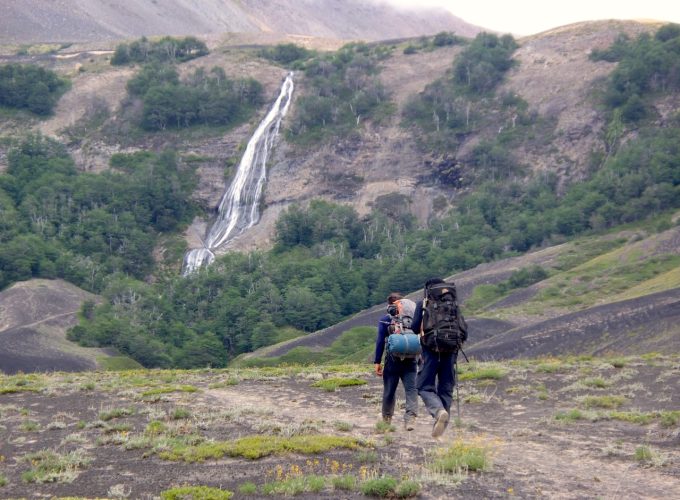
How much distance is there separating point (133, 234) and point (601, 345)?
70961 mm

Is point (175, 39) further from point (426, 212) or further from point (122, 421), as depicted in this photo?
point (122, 421)

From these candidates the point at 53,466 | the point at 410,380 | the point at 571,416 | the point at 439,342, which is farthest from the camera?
the point at 571,416

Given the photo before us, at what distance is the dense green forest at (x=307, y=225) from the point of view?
8531 cm

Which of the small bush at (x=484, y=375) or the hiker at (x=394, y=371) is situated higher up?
the hiker at (x=394, y=371)

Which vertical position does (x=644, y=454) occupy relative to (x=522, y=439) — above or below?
above

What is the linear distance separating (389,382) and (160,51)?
139444mm

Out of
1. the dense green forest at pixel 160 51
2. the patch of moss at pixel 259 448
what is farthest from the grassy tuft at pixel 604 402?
the dense green forest at pixel 160 51

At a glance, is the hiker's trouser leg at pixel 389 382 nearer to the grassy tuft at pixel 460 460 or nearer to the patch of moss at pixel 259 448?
the patch of moss at pixel 259 448

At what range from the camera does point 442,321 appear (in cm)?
1388

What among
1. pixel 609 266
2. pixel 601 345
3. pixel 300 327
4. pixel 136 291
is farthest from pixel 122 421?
pixel 136 291

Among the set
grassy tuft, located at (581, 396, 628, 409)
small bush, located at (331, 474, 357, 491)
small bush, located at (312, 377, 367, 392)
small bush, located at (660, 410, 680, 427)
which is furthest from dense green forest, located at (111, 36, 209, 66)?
small bush, located at (331, 474, 357, 491)

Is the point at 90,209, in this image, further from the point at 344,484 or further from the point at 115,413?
the point at 344,484

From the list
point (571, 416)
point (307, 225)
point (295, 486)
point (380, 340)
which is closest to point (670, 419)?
point (571, 416)

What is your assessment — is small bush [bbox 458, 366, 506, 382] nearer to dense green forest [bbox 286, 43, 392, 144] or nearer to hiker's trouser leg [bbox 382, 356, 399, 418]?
hiker's trouser leg [bbox 382, 356, 399, 418]
